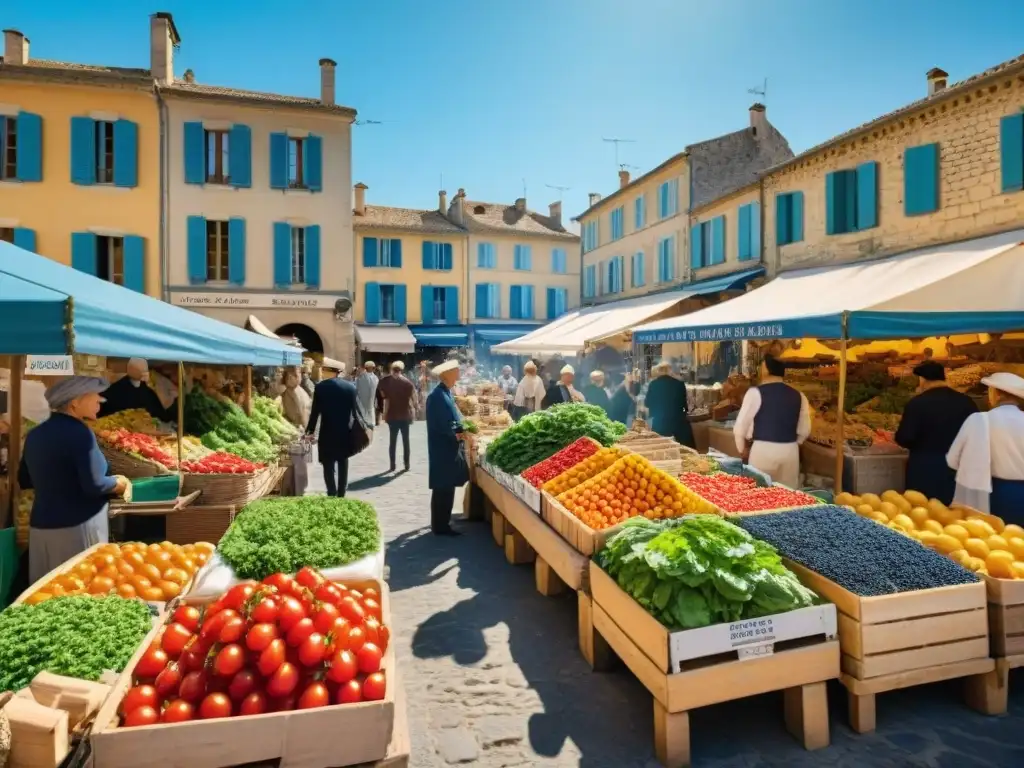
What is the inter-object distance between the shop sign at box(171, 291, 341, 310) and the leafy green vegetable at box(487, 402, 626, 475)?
1389cm

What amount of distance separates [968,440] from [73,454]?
5.87m

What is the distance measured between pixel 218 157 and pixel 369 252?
11.6 m

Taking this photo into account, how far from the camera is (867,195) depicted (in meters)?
13.3

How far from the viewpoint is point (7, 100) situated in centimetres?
1642

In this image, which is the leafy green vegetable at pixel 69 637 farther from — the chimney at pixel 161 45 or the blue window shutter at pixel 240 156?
the chimney at pixel 161 45

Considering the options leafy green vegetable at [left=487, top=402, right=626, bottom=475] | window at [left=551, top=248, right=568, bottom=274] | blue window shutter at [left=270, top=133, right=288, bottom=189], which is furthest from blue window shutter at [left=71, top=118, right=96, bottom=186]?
window at [left=551, top=248, right=568, bottom=274]

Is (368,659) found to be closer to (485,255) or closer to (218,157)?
(218,157)

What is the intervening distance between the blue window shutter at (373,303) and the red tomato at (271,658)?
28.1 metres

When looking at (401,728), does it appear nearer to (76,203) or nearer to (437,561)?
(437,561)

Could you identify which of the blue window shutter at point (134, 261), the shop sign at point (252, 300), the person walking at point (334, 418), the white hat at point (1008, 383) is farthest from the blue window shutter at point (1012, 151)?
the blue window shutter at point (134, 261)

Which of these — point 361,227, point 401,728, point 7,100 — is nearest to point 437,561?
point 401,728

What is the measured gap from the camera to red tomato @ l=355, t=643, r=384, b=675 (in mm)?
2375

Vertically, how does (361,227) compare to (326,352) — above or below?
above

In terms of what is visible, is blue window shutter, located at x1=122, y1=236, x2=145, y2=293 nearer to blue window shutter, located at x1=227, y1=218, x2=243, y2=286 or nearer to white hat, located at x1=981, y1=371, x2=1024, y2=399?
blue window shutter, located at x1=227, y1=218, x2=243, y2=286
